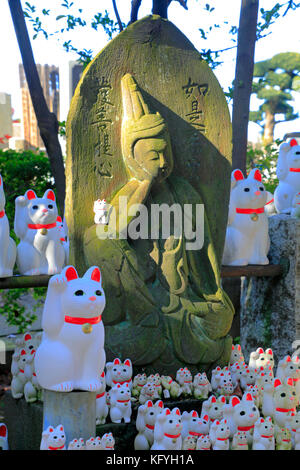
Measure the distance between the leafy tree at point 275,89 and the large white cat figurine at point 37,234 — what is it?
52.9ft

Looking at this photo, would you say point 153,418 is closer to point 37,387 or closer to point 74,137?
point 37,387

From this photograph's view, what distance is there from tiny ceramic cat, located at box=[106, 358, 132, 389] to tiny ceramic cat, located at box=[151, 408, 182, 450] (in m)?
0.55

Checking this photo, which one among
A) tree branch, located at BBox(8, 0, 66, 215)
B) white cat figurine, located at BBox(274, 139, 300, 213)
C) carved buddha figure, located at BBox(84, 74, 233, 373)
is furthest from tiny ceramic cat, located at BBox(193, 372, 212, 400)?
tree branch, located at BBox(8, 0, 66, 215)

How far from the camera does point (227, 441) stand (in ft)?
10.2

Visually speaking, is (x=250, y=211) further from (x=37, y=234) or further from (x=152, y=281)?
(x=37, y=234)

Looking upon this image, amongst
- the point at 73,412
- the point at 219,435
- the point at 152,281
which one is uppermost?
the point at 152,281

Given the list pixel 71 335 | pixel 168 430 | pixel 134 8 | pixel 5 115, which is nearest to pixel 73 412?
pixel 71 335

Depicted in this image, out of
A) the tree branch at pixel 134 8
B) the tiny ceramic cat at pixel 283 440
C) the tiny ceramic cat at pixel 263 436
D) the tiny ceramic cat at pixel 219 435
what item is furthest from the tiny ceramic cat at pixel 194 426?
the tree branch at pixel 134 8

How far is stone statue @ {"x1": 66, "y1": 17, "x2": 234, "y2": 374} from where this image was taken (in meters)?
3.95

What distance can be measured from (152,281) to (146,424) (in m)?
1.09

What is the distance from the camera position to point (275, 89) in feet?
67.4

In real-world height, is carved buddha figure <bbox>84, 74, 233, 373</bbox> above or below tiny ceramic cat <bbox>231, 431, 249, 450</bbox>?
above

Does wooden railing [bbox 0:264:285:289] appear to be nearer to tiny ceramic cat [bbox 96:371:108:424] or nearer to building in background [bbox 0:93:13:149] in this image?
tiny ceramic cat [bbox 96:371:108:424]
